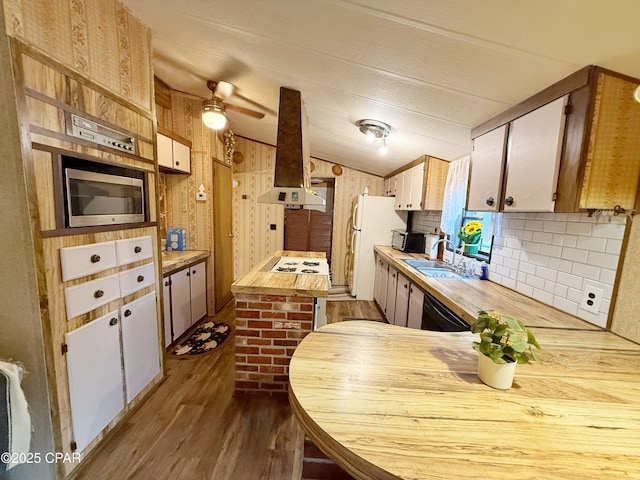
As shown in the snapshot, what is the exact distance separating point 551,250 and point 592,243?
234 mm

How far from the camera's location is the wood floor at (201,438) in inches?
55.0

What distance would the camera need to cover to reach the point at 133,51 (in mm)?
1659

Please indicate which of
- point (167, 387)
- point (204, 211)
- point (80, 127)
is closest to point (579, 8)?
point (80, 127)

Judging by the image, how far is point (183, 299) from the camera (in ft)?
8.84

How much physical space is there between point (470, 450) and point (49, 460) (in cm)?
180

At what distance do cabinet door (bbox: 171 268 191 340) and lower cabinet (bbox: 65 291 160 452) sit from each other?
24.7 inches

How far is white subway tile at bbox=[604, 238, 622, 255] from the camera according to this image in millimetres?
1229

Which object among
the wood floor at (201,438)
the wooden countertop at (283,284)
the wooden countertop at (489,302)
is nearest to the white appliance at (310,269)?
the wooden countertop at (283,284)

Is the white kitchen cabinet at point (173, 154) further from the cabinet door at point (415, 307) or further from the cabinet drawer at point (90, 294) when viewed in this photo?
the cabinet door at point (415, 307)

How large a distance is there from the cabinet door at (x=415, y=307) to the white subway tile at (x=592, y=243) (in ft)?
3.46

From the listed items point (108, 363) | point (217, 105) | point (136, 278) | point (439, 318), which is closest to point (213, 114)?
point (217, 105)

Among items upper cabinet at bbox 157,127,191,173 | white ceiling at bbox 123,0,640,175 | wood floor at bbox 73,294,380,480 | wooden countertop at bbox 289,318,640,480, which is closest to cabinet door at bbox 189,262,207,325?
wood floor at bbox 73,294,380,480

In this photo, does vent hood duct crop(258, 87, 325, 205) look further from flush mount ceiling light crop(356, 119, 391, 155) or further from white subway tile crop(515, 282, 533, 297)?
white subway tile crop(515, 282, 533, 297)

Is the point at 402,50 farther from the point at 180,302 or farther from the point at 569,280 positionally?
the point at 180,302
